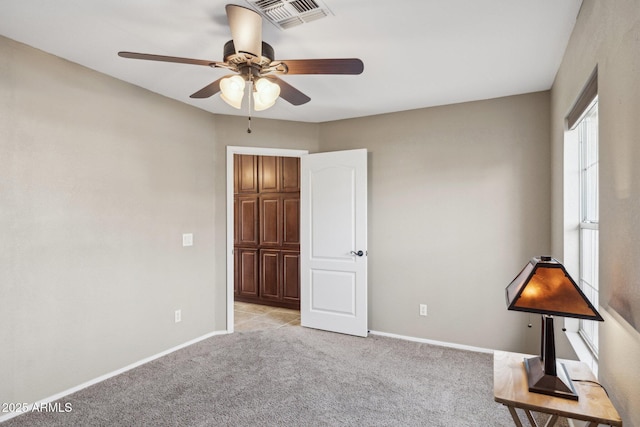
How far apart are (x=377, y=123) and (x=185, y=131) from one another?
2.04 metres

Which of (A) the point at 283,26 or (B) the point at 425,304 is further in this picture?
(B) the point at 425,304

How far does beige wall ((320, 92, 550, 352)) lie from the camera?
3.36 m

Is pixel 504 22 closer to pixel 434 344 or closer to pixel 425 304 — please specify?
pixel 425 304

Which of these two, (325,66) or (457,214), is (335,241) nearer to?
(457,214)

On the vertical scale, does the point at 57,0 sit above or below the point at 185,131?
above

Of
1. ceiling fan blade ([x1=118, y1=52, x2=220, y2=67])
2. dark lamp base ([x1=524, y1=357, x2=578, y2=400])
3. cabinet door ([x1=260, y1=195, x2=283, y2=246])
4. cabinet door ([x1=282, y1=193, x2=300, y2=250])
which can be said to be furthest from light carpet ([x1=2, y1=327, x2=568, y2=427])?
ceiling fan blade ([x1=118, y1=52, x2=220, y2=67])

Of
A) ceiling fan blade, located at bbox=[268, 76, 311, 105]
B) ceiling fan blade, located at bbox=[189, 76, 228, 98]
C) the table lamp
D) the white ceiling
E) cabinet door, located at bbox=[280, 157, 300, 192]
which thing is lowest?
the table lamp

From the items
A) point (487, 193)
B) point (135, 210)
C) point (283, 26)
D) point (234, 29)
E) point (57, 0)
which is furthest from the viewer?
point (487, 193)

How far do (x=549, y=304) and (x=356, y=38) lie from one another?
6.05 feet

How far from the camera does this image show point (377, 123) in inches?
160

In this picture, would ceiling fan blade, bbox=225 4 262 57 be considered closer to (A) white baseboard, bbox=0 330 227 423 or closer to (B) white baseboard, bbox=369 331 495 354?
(A) white baseboard, bbox=0 330 227 423

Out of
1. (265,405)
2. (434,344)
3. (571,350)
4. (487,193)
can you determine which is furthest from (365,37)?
(434,344)

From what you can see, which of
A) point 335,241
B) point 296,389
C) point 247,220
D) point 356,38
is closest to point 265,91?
point 356,38

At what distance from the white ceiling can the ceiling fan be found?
0.23 metres
